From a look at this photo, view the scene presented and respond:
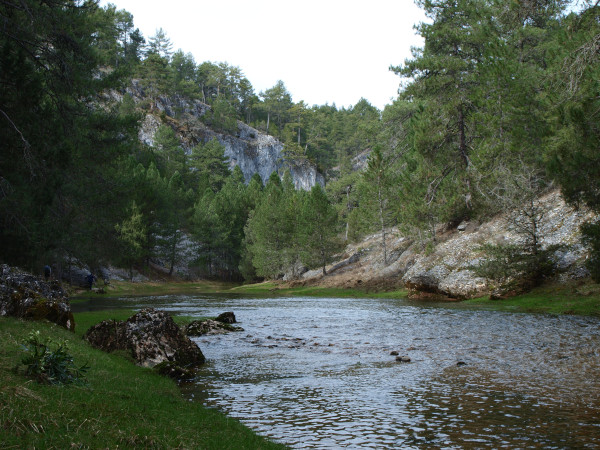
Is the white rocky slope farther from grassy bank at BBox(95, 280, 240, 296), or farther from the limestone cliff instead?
the limestone cliff

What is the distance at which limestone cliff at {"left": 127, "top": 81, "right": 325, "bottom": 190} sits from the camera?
148875 millimetres

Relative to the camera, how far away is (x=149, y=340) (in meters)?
16.6

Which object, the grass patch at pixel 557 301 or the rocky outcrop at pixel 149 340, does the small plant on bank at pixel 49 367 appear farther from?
the grass patch at pixel 557 301

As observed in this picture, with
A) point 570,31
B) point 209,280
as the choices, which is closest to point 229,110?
point 209,280

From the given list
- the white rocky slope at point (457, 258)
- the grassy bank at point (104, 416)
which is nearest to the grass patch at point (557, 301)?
the white rocky slope at point (457, 258)

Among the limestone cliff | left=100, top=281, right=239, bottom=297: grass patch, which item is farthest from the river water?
the limestone cliff

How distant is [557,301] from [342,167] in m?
102

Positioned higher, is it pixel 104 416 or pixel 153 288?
pixel 104 416

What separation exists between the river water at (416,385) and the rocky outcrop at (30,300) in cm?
578

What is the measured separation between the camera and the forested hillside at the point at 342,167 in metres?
22.0

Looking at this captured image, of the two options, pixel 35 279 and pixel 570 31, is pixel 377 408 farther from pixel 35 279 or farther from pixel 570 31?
pixel 570 31

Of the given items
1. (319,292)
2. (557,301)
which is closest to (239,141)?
(319,292)

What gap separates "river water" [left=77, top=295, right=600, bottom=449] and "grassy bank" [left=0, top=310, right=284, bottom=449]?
1255 mm

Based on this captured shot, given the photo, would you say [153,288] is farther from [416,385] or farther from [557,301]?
[416,385]
